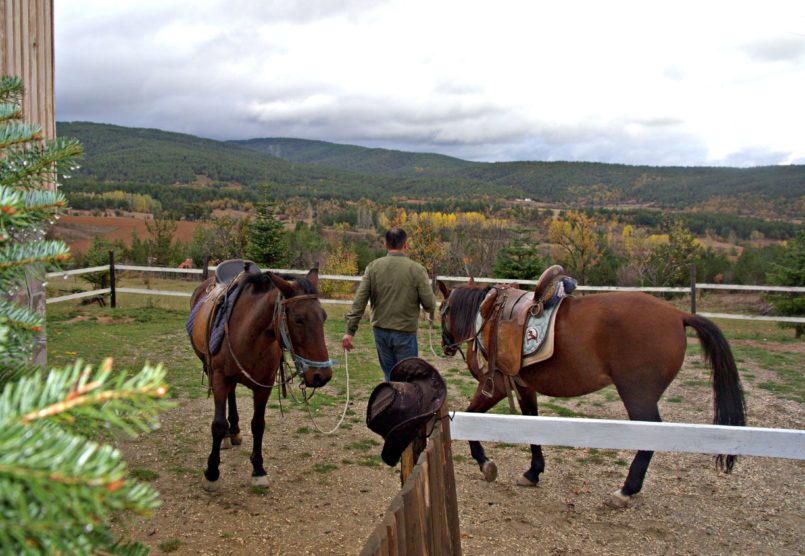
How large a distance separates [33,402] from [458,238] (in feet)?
121

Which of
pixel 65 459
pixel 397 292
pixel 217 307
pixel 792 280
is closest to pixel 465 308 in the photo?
pixel 397 292

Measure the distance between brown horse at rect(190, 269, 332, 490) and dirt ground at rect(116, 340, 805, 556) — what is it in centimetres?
41

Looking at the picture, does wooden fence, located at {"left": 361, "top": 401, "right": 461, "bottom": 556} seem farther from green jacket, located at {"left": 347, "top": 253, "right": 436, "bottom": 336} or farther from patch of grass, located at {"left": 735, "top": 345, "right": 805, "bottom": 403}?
patch of grass, located at {"left": 735, "top": 345, "right": 805, "bottom": 403}

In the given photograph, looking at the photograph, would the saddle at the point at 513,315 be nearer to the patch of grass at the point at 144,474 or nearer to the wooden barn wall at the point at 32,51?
the patch of grass at the point at 144,474

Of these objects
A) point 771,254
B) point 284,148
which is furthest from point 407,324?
point 284,148

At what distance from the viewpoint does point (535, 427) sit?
323 centimetres

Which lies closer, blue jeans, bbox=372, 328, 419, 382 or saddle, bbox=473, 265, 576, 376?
saddle, bbox=473, 265, 576, 376

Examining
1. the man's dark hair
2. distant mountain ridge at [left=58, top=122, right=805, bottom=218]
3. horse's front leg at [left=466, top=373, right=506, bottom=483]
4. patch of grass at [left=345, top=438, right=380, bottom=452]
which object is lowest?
patch of grass at [left=345, top=438, right=380, bottom=452]

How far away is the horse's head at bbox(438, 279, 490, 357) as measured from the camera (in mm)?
4898

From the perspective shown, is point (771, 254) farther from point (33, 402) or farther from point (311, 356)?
point (33, 402)

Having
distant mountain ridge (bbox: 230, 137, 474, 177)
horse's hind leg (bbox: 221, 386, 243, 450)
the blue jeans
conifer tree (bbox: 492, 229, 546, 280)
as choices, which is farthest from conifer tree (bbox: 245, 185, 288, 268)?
distant mountain ridge (bbox: 230, 137, 474, 177)

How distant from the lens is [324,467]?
496 centimetres

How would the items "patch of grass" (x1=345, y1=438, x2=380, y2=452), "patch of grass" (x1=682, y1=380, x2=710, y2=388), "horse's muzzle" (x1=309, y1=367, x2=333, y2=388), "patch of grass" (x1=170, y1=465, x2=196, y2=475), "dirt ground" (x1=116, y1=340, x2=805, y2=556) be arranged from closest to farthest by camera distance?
"dirt ground" (x1=116, y1=340, x2=805, y2=556), "horse's muzzle" (x1=309, y1=367, x2=333, y2=388), "patch of grass" (x1=170, y1=465, x2=196, y2=475), "patch of grass" (x1=345, y1=438, x2=380, y2=452), "patch of grass" (x1=682, y1=380, x2=710, y2=388)

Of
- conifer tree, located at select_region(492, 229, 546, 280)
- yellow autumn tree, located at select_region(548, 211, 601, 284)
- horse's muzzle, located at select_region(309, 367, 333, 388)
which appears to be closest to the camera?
horse's muzzle, located at select_region(309, 367, 333, 388)
